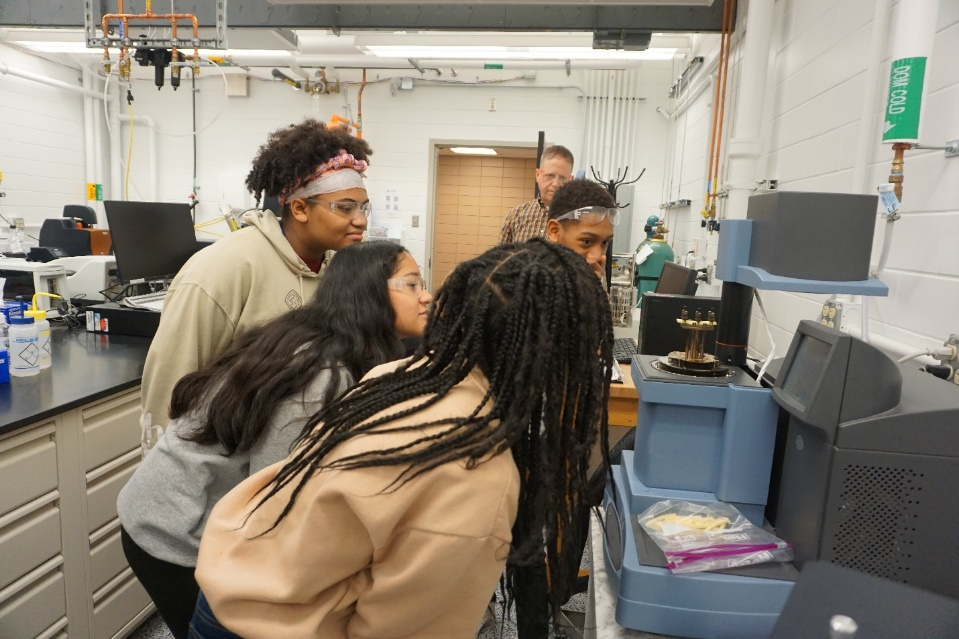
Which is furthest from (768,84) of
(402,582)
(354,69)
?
(354,69)

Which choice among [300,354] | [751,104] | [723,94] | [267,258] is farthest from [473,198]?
[300,354]

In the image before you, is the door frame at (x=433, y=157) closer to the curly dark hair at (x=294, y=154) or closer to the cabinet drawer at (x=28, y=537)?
the curly dark hair at (x=294, y=154)

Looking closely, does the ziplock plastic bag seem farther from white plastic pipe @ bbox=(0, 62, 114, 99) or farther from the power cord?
white plastic pipe @ bbox=(0, 62, 114, 99)

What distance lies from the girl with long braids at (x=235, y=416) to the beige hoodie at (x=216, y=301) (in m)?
0.27

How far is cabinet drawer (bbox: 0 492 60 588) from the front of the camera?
146 centimetres

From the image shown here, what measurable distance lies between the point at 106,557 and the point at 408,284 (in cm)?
129

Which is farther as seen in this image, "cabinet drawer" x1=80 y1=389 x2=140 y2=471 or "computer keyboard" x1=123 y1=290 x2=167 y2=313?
"computer keyboard" x1=123 y1=290 x2=167 y2=313

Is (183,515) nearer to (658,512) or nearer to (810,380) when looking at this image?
(658,512)

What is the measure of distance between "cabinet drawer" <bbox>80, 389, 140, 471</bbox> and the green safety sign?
6.99 feet

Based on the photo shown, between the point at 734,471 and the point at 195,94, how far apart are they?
6045 millimetres

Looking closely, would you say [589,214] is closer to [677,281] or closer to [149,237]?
[677,281]

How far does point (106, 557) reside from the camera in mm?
1773

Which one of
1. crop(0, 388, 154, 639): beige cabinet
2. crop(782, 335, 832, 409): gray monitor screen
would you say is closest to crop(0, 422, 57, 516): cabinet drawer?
crop(0, 388, 154, 639): beige cabinet

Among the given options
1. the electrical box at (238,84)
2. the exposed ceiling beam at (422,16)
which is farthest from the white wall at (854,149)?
the electrical box at (238,84)
